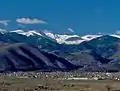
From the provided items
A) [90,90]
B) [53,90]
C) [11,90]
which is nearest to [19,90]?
[11,90]

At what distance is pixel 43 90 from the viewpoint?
19712 cm

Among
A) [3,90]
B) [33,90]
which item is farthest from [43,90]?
[3,90]

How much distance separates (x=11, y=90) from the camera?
192750 millimetres

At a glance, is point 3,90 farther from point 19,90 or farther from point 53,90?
point 53,90

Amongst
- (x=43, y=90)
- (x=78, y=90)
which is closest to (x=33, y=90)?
(x=43, y=90)

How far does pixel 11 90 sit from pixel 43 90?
562 inches

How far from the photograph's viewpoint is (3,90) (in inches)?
7480

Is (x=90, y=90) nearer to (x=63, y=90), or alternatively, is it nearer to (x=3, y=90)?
(x=63, y=90)

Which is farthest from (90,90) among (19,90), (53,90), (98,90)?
(19,90)

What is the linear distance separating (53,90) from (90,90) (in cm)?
1630

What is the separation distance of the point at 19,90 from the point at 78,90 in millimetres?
25898

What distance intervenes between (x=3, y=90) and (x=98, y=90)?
42151 mm

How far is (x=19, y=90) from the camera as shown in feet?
630

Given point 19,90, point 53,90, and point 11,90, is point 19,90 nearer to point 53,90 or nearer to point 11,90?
point 11,90
